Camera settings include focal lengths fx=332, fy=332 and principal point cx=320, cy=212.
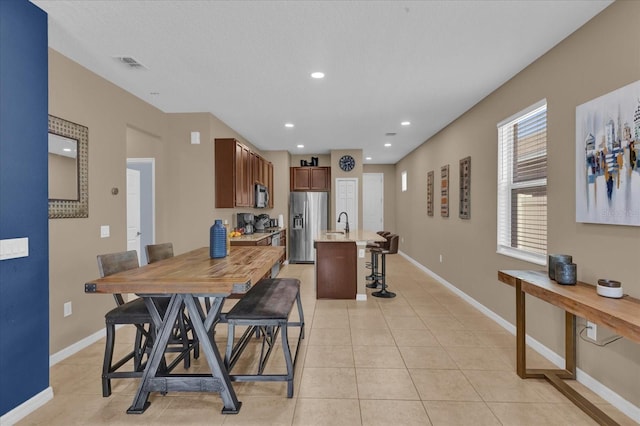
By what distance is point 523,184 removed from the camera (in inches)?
131

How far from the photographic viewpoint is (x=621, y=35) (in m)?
2.12

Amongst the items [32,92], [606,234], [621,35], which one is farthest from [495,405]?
[32,92]

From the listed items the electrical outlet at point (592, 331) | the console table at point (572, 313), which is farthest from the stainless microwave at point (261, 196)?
the electrical outlet at point (592, 331)

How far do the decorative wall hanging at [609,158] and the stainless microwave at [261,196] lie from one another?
4742 millimetres

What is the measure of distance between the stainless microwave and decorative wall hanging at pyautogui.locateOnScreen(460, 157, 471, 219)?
3.44 meters

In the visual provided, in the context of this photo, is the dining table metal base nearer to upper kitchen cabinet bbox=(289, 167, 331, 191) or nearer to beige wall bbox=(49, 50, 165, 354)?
beige wall bbox=(49, 50, 165, 354)

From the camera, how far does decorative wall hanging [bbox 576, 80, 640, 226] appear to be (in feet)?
6.60

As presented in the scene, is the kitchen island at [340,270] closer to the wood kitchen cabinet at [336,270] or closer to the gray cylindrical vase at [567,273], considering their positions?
the wood kitchen cabinet at [336,270]

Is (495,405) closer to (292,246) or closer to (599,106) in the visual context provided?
(599,106)

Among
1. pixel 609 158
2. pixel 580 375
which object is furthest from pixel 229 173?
pixel 580 375

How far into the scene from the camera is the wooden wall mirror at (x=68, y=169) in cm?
285

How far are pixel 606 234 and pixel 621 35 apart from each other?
1287 millimetres

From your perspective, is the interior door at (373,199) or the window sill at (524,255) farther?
the interior door at (373,199)

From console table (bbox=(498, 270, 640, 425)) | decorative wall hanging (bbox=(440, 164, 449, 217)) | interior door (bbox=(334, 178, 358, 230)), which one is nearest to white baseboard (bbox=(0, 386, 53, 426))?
console table (bbox=(498, 270, 640, 425))
